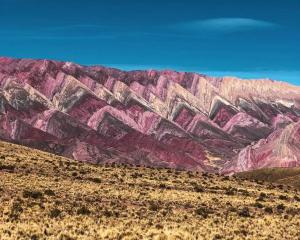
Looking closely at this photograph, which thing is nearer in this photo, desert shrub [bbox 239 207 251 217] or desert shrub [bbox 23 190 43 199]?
desert shrub [bbox 23 190 43 199]

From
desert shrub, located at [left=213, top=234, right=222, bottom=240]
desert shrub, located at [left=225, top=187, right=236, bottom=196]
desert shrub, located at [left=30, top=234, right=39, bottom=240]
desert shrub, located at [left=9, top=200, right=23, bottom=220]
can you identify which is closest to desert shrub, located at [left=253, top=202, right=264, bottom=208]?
desert shrub, located at [left=225, top=187, right=236, bottom=196]

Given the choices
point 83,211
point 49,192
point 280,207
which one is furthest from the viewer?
point 280,207

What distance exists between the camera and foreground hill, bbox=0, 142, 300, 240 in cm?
3106

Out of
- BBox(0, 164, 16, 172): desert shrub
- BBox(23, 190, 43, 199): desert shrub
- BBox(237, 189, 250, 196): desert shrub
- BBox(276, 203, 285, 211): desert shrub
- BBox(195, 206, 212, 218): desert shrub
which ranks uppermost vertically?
BBox(0, 164, 16, 172): desert shrub

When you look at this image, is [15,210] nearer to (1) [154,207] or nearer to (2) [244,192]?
(1) [154,207]

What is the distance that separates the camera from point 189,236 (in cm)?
3123

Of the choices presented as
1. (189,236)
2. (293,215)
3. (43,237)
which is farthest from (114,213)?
(293,215)

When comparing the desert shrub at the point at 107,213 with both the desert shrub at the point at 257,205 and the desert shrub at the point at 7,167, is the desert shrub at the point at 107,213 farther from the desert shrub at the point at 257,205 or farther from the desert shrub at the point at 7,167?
the desert shrub at the point at 7,167

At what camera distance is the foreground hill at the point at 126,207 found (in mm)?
31062

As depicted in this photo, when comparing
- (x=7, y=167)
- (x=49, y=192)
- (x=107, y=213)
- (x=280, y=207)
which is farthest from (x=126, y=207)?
(x=7, y=167)

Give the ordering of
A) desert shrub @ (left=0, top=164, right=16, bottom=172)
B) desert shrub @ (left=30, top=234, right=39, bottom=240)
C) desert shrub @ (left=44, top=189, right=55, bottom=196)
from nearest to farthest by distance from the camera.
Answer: desert shrub @ (left=30, top=234, right=39, bottom=240) → desert shrub @ (left=44, top=189, right=55, bottom=196) → desert shrub @ (left=0, top=164, right=16, bottom=172)

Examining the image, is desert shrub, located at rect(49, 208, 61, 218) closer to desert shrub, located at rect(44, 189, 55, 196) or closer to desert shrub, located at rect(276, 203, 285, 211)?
desert shrub, located at rect(44, 189, 55, 196)

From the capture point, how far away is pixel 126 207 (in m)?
40.9

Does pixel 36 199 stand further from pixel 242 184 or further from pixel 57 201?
pixel 242 184
